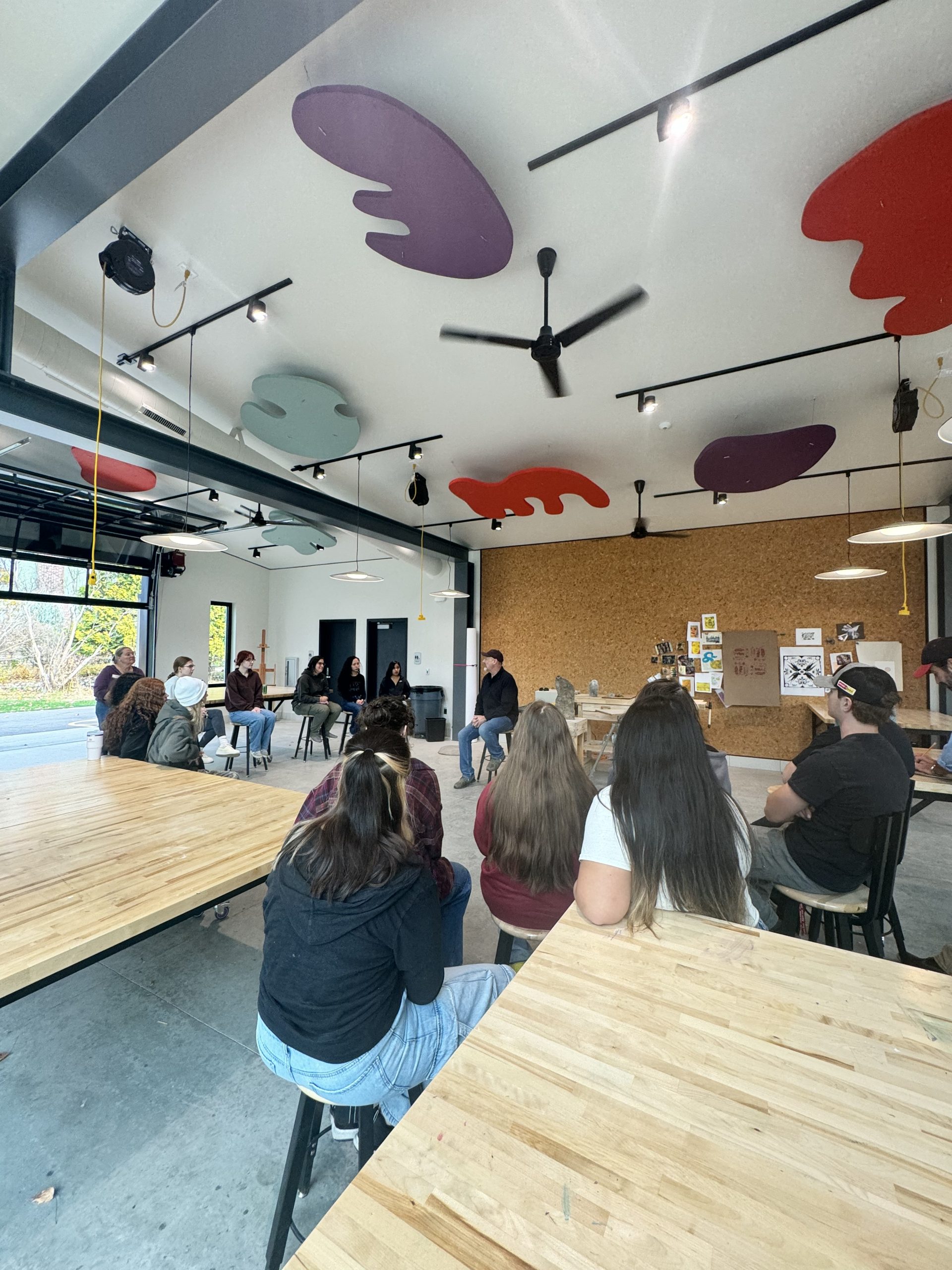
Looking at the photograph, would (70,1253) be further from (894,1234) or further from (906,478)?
(906,478)

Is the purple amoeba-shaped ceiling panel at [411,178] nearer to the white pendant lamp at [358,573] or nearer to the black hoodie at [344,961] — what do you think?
the black hoodie at [344,961]

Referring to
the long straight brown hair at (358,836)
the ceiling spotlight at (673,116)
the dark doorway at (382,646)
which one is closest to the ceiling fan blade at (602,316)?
the ceiling spotlight at (673,116)

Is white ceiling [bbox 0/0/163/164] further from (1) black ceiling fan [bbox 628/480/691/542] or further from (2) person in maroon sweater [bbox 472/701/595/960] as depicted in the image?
(1) black ceiling fan [bbox 628/480/691/542]

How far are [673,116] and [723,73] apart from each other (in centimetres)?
19

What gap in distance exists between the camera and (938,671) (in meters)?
2.97

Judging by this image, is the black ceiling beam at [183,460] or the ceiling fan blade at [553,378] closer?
the ceiling fan blade at [553,378]

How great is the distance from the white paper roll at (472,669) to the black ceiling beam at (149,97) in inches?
250

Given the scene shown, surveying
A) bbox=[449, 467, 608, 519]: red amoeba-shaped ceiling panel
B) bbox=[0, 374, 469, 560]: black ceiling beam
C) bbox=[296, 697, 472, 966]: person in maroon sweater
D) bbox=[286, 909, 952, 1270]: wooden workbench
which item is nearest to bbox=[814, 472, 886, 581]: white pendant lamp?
bbox=[449, 467, 608, 519]: red amoeba-shaped ceiling panel

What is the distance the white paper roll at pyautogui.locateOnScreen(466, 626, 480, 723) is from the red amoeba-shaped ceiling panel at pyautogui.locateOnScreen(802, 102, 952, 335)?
244 inches

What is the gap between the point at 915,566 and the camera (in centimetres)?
577

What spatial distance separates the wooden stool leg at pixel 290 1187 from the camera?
1.08 m

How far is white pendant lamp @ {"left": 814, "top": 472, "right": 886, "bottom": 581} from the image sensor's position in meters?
4.65

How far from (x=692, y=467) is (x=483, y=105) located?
151 inches

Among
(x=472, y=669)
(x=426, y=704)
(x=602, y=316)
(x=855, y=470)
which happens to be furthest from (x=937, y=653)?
(x=426, y=704)
